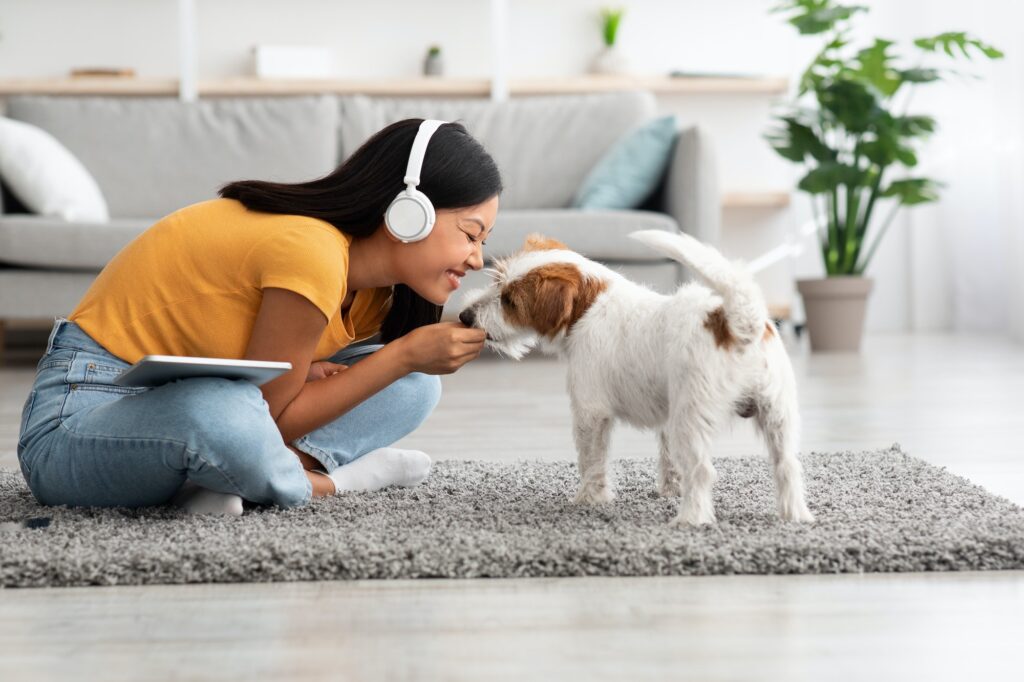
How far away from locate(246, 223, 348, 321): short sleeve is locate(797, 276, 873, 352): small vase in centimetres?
333

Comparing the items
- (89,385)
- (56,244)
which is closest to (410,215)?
(89,385)

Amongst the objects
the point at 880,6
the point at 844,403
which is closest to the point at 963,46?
the point at 880,6

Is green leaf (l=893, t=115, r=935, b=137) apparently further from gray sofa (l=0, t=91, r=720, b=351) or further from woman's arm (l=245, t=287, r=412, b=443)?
woman's arm (l=245, t=287, r=412, b=443)

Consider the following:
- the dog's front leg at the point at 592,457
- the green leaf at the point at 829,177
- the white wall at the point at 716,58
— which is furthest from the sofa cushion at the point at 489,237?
the dog's front leg at the point at 592,457

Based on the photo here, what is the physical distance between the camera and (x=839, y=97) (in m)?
4.41

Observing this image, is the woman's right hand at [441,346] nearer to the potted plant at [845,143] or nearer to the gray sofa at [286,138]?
the gray sofa at [286,138]

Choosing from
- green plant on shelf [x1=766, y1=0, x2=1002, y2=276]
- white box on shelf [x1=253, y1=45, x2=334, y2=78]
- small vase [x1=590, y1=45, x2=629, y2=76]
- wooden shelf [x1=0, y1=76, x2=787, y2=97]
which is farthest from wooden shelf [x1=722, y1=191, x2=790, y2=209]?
white box on shelf [x1=253, y1=45, x2=334, y2=78]

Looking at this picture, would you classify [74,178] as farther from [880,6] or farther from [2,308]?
[880,6]

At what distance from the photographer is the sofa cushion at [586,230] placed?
3.95 meters

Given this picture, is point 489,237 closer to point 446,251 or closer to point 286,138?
point 286,138

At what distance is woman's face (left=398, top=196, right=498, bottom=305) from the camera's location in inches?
65.6

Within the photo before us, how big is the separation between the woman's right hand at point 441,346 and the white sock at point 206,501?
33cm

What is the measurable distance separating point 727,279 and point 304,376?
2.14ft

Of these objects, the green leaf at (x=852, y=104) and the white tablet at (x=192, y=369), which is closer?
the white tablet at (x=192, y=369)
